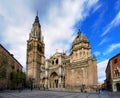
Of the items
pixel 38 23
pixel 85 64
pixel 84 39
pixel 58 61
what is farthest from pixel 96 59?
pixel 38 23

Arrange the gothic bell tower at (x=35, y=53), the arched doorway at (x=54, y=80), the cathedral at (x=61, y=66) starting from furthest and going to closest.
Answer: the gothic bell tower at (x=35, y=53) → the arched doorway at (x=54, y=80) → the cathedral at (x=61, y=66)

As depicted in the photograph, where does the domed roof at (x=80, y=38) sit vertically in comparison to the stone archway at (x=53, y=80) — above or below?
above

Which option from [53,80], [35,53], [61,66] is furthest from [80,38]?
[35,53]

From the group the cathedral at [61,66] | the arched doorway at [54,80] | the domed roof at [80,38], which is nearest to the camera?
the cathedral at [61,66]

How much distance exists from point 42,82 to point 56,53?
14.4 m

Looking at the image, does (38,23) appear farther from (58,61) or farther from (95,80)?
(95,80)

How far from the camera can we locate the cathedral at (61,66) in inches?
1677

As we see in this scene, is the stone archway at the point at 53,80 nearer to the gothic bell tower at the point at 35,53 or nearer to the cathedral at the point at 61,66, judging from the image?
the cathedral at the point at 61,66

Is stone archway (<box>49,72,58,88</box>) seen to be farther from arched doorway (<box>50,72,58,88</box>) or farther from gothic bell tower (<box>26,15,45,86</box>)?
gothic bell tower (<box>26,15,45,86</box>)

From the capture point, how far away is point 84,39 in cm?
5100

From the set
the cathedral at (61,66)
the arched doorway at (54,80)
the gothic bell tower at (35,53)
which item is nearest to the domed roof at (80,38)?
the cathedral at (61,66)

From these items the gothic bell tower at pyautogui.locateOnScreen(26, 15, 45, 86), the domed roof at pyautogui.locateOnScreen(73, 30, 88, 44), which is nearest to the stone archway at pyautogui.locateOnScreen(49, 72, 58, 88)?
the gothic bell tower at pyautogui.locateOnScreen(26, 15, 45, 86)

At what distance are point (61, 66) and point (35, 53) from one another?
55.8 ft

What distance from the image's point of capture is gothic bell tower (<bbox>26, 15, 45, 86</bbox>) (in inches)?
2351
